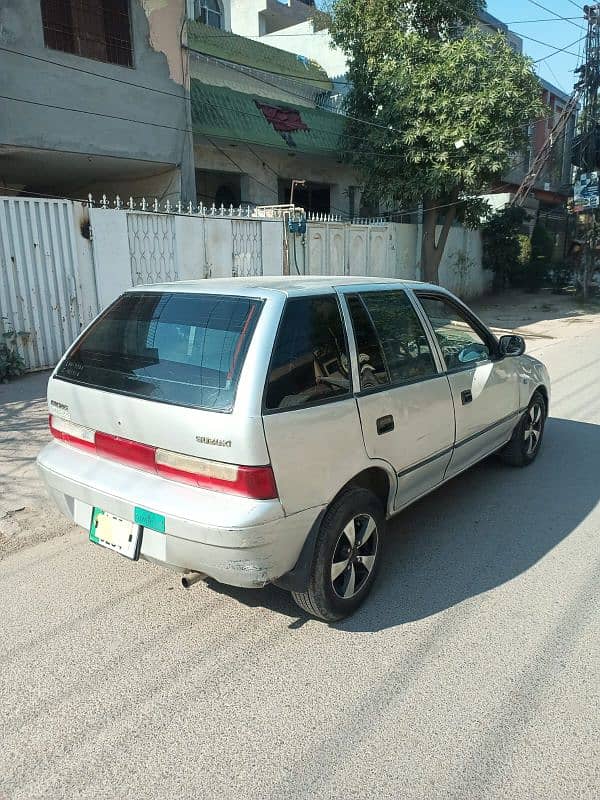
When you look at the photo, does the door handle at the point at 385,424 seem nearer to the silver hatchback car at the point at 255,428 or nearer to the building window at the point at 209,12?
the silver hatchback car at the point at 255,428

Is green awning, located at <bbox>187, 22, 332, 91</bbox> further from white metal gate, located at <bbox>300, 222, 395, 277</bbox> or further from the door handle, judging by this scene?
the door handle

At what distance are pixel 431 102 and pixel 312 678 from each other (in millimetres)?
13668

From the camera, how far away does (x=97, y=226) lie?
8.10 metres

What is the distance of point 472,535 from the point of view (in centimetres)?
388

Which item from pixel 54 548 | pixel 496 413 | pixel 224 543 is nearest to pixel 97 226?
pixel 54 548

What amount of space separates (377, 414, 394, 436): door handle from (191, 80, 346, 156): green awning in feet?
37.7

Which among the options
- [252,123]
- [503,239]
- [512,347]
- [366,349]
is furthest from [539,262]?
[366,349]

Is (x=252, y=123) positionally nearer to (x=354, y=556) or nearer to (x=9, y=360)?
(x=9, y=360)

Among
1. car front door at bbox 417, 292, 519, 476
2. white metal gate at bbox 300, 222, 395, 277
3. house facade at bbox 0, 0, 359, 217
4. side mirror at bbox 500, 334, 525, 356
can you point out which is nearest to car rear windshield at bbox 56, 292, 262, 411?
car front door at bbox 417, 292, 519, 476

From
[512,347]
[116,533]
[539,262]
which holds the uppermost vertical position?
[512,347]

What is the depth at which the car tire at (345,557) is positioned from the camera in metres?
2.78

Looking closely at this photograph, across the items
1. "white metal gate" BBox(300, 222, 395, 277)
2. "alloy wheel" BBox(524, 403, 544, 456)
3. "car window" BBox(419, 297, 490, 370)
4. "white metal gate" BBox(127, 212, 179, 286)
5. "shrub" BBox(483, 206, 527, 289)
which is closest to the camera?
"car window" BBox(419, 297, 490, 370)

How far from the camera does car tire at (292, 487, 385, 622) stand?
9.11 ft

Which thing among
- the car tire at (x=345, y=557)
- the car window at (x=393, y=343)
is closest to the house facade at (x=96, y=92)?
the car window at (x=393, y=343)
